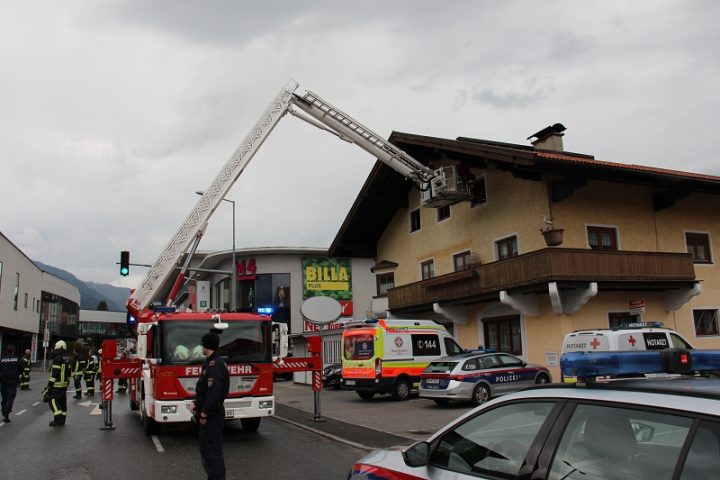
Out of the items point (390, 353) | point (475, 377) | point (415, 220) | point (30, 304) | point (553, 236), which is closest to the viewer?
point (475, 377)

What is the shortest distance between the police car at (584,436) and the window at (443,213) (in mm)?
20985

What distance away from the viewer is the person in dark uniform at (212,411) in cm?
646

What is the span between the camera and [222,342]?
10.9 metres

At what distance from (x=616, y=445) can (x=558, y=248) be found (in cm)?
1506

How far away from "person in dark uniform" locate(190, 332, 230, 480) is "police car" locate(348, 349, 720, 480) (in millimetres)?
3031

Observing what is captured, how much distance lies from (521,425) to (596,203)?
1814cm

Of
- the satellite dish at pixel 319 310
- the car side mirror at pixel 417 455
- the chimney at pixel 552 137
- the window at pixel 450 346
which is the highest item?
the chimney at pixel 552 137

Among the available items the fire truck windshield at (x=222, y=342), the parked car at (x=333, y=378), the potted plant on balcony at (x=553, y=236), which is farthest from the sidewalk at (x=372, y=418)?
the potted plant on balcony at (x=553, y=236)

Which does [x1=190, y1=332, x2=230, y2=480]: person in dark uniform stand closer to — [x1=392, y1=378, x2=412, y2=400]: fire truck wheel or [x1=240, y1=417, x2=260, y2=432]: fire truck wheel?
[x1=240, y1=417, x2=260, y2=432]: fire truck wheel

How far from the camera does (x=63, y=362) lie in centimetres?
1354

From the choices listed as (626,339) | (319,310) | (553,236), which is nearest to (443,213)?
(553,236)

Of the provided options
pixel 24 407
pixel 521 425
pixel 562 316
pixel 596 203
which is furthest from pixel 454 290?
pixel 521 425

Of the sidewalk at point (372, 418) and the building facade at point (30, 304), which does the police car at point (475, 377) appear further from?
the building facade at point (30, 304)

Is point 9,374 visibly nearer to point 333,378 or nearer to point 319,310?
point 319,310
